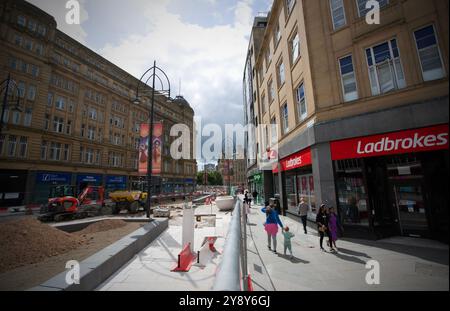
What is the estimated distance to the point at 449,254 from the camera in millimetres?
1205

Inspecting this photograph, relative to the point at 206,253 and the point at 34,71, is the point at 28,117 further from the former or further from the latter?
the point at 206,253

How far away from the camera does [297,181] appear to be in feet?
43.2

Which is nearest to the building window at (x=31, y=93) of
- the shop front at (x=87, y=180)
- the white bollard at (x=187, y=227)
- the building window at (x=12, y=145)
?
the building window at (x=12, y=145)

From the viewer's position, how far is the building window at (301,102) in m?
11.1

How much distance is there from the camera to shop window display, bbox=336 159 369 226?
8453 mm

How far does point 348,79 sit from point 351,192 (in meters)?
4.81

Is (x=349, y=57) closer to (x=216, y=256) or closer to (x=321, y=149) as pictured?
(x=321, y=149)

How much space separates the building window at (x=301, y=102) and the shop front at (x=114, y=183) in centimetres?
3409

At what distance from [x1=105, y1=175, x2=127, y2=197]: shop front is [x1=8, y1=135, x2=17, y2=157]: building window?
1297cm

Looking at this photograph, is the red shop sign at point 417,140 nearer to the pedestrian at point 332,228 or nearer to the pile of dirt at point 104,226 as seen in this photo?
the pedestrian at point 332,228

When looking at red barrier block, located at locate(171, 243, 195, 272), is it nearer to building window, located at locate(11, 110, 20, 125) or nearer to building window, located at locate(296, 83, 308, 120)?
building window, located at locate(296, 83, 308, 120)

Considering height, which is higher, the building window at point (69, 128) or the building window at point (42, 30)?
the building window at point (42, 30)

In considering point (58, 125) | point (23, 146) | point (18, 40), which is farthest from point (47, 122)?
point (18, 40)

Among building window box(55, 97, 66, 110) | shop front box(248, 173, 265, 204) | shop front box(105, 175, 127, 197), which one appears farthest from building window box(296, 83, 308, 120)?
shop front box(105, 175, 127, 197)
